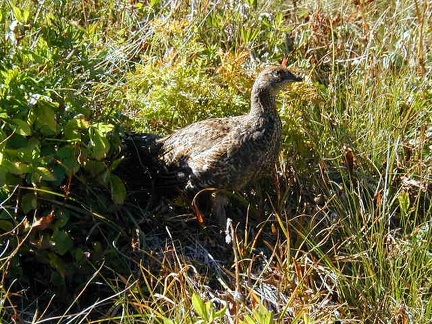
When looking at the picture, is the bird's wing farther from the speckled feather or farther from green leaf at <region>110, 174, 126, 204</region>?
green leaf at <region>110, 174, 126, 204</region>

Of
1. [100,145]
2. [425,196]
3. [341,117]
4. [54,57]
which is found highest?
[54,57]

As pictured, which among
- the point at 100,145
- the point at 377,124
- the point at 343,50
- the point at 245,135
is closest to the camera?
the point at 100,145

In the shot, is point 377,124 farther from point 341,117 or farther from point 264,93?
point 264,93

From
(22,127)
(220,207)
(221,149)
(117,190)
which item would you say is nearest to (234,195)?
(220,207)

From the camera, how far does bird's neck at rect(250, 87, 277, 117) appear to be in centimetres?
505

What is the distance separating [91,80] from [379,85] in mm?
1547

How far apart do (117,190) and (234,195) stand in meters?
0.73

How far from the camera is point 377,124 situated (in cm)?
536

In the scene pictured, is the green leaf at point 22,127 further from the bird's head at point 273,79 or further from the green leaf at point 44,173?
the bird's head at point 273,79

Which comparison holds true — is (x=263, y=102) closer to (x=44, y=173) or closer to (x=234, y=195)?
(x=234, y=195)

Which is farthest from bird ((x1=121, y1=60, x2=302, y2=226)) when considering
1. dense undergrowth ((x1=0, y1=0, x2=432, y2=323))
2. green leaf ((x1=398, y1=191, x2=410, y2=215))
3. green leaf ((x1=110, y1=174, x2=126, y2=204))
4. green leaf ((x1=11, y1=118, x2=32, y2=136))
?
green leaf ((x1=11, y1=118, x2=32, y2=136))

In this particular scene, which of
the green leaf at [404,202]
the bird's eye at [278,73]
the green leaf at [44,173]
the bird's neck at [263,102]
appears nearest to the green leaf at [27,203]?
the green leaf at [44,173]

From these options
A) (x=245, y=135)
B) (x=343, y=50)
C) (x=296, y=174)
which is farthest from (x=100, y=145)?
(x=343, y=50)

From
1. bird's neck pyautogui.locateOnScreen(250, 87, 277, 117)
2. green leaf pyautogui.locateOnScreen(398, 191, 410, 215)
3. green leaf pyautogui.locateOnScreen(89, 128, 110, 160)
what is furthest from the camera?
bird's neck pyautogui.locateOnScreen(250, 87, 277, 117)
